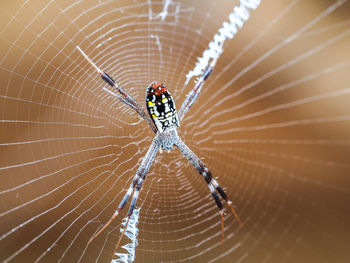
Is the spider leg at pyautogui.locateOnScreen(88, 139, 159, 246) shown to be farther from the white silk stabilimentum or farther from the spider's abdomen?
the white silk stabilimentum

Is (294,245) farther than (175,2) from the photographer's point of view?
Yes

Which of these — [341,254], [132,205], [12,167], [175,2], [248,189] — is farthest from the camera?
[248,189]

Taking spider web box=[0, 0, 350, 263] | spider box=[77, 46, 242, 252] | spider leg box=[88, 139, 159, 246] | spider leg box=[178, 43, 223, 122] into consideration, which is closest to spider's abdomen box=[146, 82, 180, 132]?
spider box=[77, 46, 242, 252]

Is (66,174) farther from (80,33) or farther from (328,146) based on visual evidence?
(328,146)

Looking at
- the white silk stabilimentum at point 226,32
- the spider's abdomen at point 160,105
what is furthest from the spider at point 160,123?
the white silk stabilimentum at point 226,32

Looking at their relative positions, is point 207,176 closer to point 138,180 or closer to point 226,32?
point 138,180

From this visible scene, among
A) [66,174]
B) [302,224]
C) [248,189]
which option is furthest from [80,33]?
[302,224]
